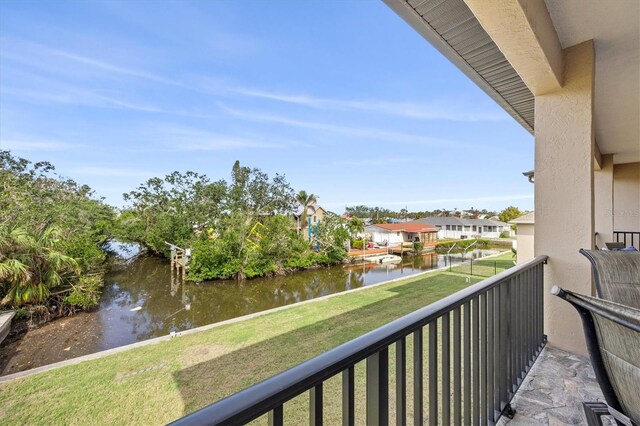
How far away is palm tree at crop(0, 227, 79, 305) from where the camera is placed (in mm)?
5816

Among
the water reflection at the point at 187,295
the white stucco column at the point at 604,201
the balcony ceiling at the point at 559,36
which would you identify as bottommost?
the water reflection at the point at 187,295

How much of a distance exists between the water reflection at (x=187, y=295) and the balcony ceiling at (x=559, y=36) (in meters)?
7.76

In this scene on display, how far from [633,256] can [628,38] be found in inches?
81.8

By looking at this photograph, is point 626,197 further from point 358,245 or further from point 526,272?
point 358,245

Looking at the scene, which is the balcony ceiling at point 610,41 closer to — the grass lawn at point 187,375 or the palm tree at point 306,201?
the grass lawn at point 187,375

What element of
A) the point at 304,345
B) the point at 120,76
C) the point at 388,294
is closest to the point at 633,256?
the point at 304,345

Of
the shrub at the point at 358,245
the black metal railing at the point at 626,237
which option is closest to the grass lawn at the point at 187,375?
the black metal railing at the point at 626,237

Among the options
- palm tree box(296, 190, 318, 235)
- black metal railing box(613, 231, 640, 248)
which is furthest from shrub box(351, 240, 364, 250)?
black metal railing box(613, 231, 640, 248)

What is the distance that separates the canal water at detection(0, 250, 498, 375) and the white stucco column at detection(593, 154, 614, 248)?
7700mm

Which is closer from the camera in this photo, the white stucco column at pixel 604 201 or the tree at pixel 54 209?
the white stucco column at pixel 604 201

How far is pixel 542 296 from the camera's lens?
89.4 inches

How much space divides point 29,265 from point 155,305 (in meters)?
3.37

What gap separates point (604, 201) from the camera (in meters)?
5.44

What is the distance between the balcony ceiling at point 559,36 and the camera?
1864 mm
